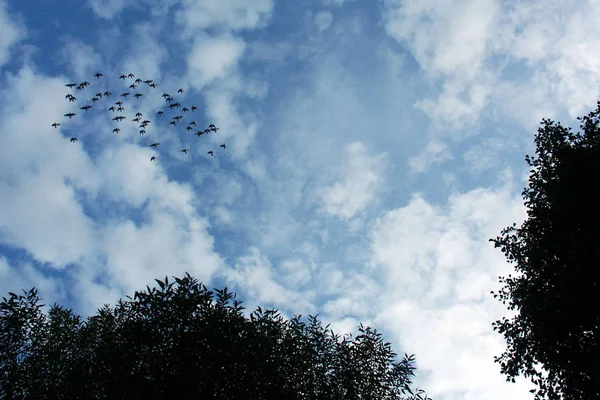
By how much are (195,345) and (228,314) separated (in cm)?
297

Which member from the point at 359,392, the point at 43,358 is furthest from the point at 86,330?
the point at 359,392

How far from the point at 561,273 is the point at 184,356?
2310 centimetres

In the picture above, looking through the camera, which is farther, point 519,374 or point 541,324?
point 519,374

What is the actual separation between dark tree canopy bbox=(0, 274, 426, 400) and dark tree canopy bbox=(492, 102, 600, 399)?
8.56m

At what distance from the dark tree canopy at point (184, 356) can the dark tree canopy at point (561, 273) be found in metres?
8.56

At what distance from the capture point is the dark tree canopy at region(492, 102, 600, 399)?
2205cm

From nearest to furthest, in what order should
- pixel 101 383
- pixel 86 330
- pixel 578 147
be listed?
1. pixel 101 383
2. pixel 578 147
3. pixel 86 330

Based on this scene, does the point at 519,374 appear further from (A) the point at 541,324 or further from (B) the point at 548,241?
(B) the point at 548,241

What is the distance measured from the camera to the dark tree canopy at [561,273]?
72.3 ft

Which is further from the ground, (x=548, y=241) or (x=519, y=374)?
(x=548, y=241)

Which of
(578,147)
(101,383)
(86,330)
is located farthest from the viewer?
(86,330)

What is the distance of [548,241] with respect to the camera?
25.0 metres

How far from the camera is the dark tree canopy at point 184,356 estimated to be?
22.4 meters

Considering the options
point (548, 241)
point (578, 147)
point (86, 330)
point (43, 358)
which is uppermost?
point (578, 147)
